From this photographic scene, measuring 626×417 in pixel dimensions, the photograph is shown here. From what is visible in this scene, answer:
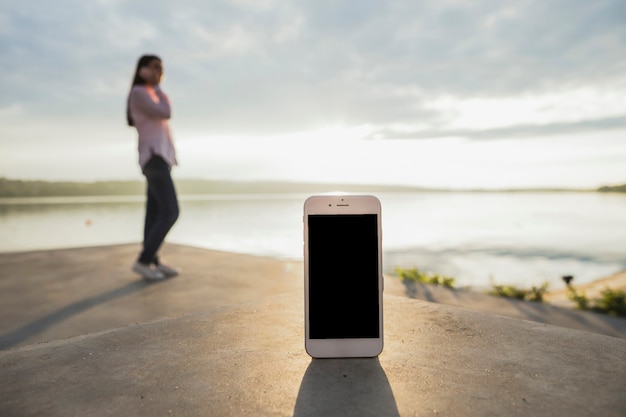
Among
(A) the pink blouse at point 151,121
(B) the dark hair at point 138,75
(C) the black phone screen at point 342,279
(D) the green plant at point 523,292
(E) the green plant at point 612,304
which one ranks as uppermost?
(B) the dark hair at point 138,75

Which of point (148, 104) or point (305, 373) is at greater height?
point (148, 104)

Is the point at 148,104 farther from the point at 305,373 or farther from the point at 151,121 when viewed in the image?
the point at 305,373

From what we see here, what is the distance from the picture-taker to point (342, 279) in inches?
69.5

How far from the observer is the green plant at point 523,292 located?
800 cm

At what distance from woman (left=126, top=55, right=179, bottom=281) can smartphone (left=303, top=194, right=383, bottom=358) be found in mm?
3837

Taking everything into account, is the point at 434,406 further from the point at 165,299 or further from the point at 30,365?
the point at 165,299

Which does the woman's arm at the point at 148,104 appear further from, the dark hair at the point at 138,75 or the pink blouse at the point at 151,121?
the dark hair at the point at 138,75

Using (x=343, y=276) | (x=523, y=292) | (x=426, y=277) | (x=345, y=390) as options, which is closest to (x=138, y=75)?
(x=343, y=276)

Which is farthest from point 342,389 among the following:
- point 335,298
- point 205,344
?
point 205,344

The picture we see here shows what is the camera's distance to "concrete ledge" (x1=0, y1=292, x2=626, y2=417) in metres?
1.31

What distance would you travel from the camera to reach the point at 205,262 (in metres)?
6.47

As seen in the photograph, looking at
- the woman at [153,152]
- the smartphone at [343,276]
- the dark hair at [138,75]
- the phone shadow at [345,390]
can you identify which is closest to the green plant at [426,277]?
the woman at [153,152]

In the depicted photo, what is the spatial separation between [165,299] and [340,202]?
3.31 m

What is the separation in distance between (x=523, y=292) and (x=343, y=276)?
24.8ft
